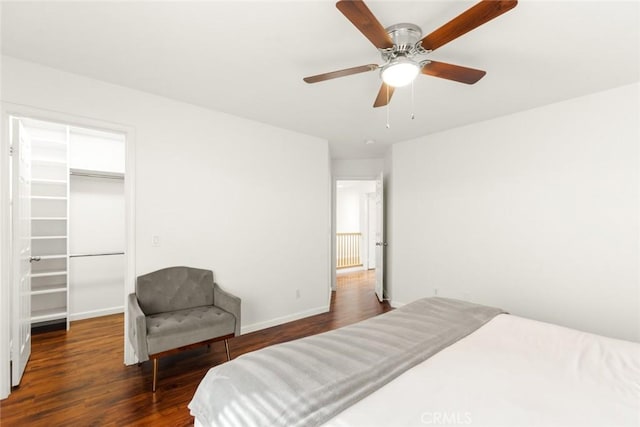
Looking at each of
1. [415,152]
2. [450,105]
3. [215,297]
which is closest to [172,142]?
[215,297]

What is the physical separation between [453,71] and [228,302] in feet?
8.61

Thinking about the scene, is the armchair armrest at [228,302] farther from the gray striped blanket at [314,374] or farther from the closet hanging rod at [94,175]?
the closet hanging rod at [94,175]

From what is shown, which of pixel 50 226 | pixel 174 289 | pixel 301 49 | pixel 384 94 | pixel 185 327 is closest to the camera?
pixel 301 49

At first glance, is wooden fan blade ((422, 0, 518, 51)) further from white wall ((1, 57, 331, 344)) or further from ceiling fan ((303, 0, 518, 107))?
white wall ((1, 57, 331, 344))

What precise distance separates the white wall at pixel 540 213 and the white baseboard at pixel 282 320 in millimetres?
1371

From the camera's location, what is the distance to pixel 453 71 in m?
1.77

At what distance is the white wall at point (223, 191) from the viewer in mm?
2492

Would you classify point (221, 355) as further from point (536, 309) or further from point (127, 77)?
point (536, 309)

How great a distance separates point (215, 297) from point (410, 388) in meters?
2.30

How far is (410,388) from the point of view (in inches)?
46.4

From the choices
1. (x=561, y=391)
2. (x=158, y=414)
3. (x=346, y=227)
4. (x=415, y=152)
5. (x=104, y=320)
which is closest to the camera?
(x=561, y=391)

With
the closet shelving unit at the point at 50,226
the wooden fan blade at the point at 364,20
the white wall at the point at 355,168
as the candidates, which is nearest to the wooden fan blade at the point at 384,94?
the wooden fan blade at the point at 364,20

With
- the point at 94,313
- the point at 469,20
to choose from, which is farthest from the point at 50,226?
the point at 469,20

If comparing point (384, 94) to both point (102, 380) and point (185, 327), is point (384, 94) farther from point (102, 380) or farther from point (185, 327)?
point (102, 380)
